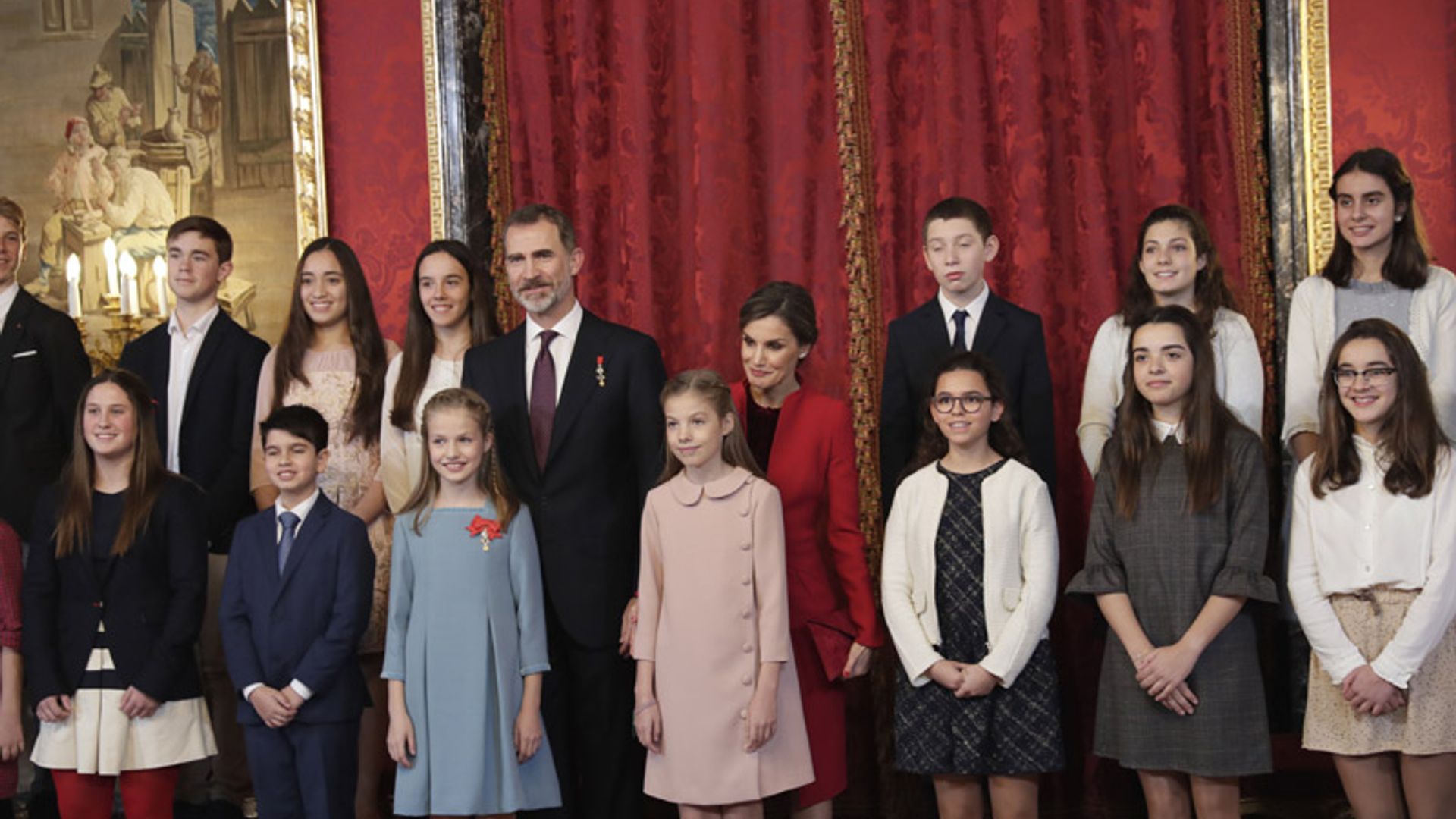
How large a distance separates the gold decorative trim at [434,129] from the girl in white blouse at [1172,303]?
95.6 inches

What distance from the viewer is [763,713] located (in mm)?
3428

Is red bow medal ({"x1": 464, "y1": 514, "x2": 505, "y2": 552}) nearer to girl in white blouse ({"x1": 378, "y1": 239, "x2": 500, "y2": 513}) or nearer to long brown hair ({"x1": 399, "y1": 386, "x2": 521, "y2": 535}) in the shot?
long brown hair ({"x1": 399, "y1": 386, "x2": 521, "y2": 535})

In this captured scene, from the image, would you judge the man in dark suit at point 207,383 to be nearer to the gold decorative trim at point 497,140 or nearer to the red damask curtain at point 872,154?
the gold decorative trim at point 497,140

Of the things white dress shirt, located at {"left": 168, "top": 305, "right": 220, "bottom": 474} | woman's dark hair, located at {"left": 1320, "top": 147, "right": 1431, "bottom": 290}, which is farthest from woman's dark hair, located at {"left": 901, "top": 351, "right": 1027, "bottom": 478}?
white dress shirt, located at {"left": 168, "top": 305, "right": 220, "bottom": 474}

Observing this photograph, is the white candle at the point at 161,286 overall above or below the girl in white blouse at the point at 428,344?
above

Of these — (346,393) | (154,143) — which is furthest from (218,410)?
(154,143)

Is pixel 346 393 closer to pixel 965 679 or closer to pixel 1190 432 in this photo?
pixel 965 679

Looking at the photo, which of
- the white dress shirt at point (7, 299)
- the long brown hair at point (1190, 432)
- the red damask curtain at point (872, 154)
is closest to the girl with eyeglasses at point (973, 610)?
the long brown hair at point (1190, 432)

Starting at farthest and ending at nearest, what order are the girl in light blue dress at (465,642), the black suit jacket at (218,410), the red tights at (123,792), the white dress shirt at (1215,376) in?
the black suit jacket at (218,410)
the white dress shirt at (1215,376)
the red tights at (123,792)
the girl in light blue dress at (465,642)

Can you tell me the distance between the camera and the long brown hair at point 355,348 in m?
4.21

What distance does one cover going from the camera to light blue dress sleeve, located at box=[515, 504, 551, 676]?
3.61 meters

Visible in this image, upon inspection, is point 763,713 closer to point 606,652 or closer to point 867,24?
point 606,652

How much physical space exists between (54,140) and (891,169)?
3.13 metres

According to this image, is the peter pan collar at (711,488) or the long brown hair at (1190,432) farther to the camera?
the long brown hair at (1190,432)
